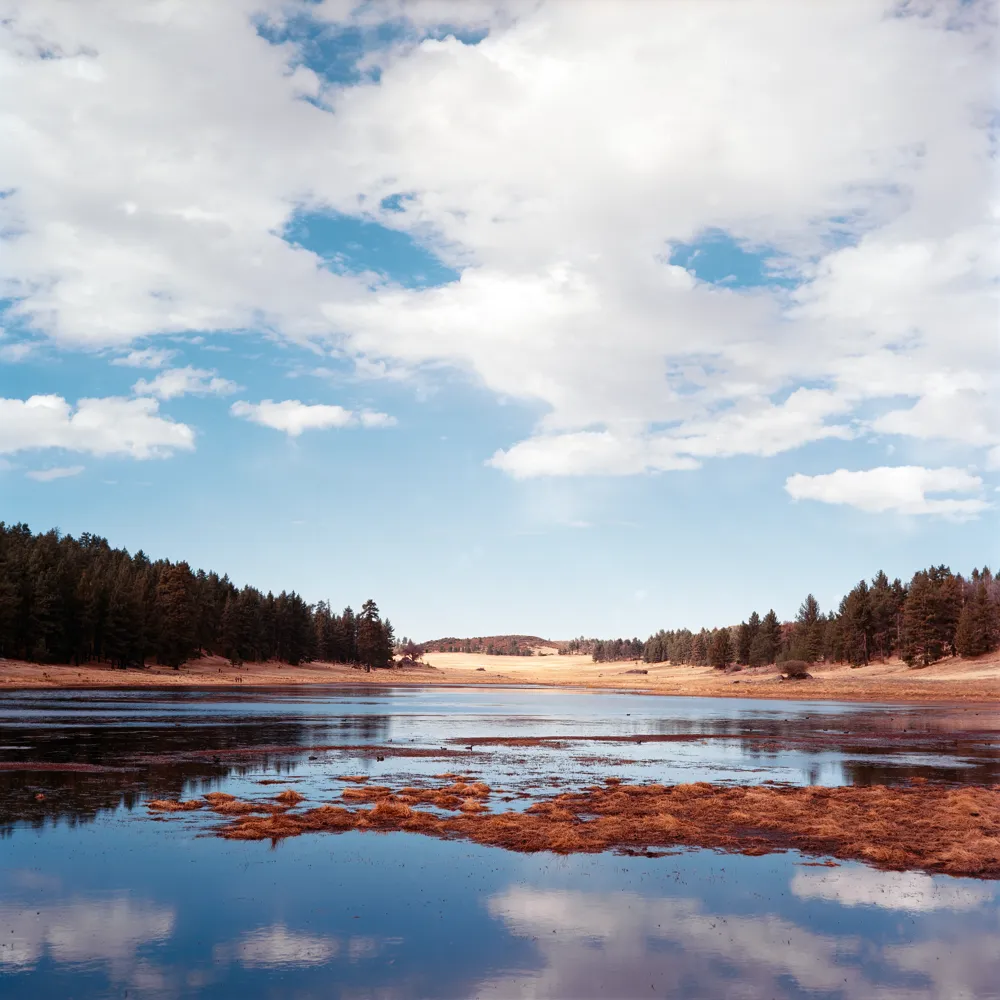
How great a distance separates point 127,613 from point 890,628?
11536 centimetres

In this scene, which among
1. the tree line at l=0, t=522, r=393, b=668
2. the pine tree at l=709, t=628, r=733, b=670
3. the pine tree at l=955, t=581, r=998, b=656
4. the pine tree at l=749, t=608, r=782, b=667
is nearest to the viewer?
the tree line at l=0, t=522, r=393, b=668

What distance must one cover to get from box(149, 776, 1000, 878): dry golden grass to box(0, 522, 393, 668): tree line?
9077cm

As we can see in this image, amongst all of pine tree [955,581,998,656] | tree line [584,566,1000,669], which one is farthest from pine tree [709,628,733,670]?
pine tree [955,581,998,656]

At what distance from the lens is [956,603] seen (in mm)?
→ 130000

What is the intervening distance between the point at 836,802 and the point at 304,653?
153147 mm

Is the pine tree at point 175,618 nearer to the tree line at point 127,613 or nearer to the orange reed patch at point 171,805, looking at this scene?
the tree line at point 127,613

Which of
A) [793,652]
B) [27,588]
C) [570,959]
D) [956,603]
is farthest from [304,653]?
[570,959]

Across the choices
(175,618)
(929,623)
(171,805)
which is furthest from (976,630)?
(171,805)

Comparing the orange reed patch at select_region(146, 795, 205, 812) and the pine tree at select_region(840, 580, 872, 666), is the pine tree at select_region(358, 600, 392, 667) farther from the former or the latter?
the orange reed patch at select_region(146, 795, 205, 812)

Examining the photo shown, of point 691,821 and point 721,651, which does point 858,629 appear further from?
point 691,821

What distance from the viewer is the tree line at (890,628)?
119225 mm

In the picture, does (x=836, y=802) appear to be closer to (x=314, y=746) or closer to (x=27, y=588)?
(x=314, y=746)

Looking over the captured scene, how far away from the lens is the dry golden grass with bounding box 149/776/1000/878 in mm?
19438

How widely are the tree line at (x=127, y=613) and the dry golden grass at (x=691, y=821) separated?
9077cm
